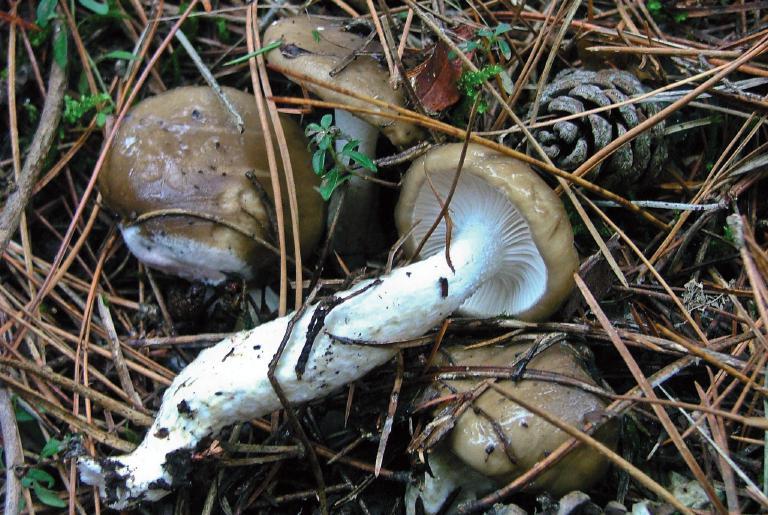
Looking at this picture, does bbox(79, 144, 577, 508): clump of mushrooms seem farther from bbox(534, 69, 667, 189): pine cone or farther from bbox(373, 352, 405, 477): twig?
bbox(534, 69, 667, 189): pine cone

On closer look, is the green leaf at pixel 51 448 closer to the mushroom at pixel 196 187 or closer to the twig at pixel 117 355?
the twig at pixel 117 355

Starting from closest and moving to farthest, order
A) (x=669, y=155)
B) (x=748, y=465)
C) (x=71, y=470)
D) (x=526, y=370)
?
(x=748, y=465) < (x=526, y=370) < (x=71, y=470) < (x=669, y=155)

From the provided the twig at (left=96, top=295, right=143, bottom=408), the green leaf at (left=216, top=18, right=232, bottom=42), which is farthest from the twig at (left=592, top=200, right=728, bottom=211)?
the twig at (left=96, top=295, right=143, bottom=408)

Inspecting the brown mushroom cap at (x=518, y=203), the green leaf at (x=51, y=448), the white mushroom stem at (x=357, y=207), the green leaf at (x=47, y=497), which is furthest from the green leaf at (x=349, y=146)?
the green leaf at (x=47, y=497)

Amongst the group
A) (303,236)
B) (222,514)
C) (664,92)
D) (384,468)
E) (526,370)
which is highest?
(664,92)

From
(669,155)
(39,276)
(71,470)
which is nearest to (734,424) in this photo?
(669,155)

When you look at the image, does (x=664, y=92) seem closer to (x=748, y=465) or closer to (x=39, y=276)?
(x=748, y=465)
